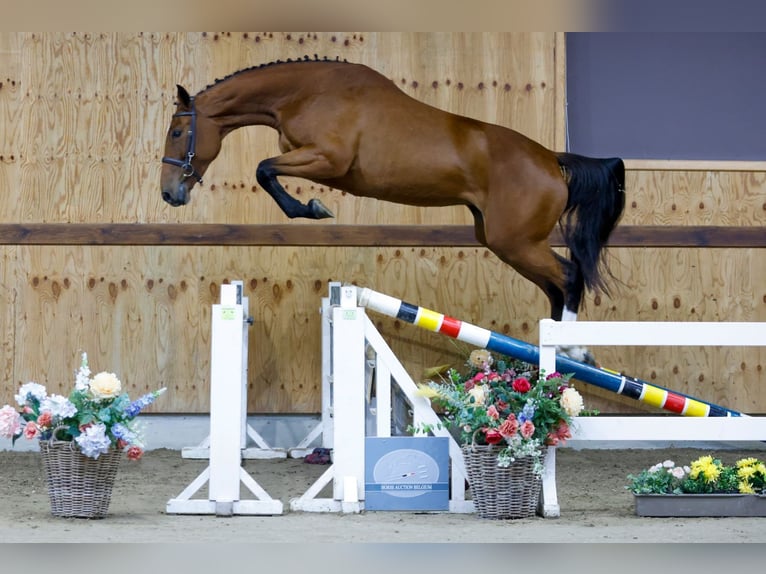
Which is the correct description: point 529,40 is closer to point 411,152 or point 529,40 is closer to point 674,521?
point 411,152

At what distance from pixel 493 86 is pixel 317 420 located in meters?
2.16

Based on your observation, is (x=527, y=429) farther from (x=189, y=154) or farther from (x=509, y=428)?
(x=189, y=154)

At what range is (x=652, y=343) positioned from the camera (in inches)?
146

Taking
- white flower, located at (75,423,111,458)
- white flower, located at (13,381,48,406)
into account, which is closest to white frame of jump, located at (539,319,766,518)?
white flower, located at (75,423,111,458)

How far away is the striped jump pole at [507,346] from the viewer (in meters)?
4.02

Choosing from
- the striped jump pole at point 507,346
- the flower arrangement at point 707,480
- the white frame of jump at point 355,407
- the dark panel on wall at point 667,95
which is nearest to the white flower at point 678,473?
the flower arrangement at point 707,480

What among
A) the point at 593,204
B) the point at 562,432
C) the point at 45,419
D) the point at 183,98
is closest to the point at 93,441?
the point at 45,419

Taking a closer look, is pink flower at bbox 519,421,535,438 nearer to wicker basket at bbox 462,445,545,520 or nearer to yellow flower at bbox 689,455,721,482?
wicker basket at bbox 462,445,545,520

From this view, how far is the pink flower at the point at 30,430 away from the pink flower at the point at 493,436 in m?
1.58

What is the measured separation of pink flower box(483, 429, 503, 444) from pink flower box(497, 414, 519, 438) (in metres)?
0.02

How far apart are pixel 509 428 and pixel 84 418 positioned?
4.84ft

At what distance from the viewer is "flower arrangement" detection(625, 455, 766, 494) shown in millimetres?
3713

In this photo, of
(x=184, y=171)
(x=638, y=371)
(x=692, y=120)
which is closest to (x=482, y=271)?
(x=638, y=371)

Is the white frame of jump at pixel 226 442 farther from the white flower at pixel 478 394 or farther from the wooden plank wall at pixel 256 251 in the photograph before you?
the wooden plank wall at pixel 256 251
